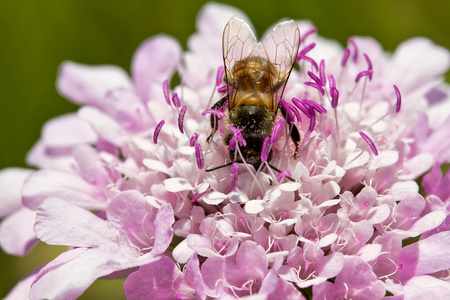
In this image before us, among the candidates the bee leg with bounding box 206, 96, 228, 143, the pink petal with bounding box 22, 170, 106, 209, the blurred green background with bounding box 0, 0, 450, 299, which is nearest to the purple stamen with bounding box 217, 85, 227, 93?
the bee leg with bounding box 206, 96, 228, 143

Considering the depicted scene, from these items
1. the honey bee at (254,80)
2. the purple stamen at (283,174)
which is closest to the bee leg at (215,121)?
the honey bee at (254,80)

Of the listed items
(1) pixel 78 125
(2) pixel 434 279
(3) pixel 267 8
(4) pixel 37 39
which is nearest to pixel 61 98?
(4) pixel 37 39

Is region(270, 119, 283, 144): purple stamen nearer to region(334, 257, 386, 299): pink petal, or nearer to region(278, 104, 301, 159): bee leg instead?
region(278, 104, 301, 159): bee leg

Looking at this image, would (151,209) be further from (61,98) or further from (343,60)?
(61,98)

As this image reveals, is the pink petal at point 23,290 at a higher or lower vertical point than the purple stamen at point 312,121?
lower

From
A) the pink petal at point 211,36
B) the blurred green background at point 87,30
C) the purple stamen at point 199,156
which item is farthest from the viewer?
the blurred green background at point 87,30

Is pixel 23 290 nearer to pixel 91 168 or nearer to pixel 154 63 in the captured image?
pixel 91 168

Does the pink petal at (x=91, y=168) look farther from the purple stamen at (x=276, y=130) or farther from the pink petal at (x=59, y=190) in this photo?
the purple stamen at (x=276, y=130)
